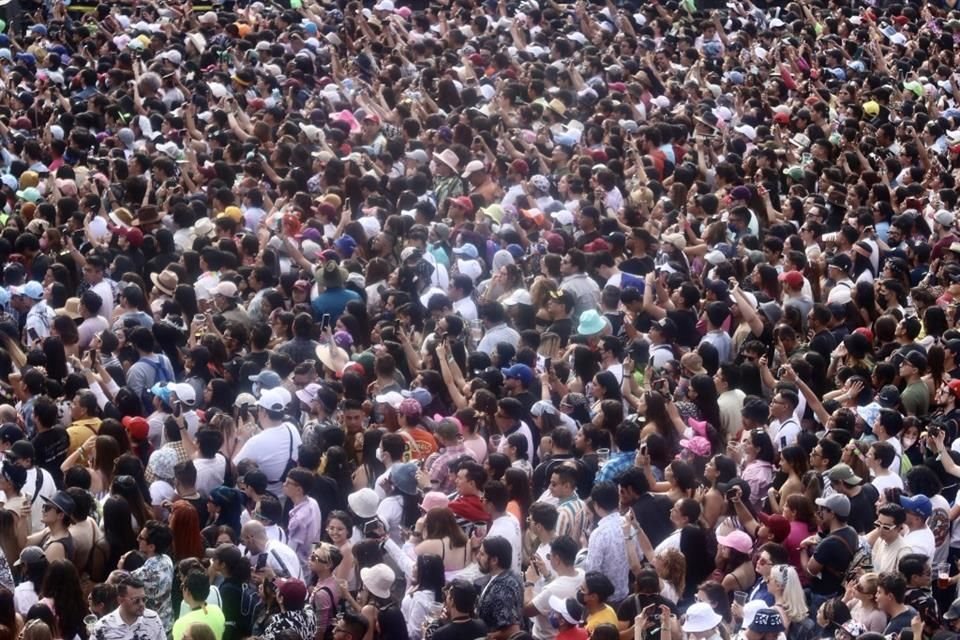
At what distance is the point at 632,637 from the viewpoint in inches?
348

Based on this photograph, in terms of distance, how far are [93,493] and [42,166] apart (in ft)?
23.8

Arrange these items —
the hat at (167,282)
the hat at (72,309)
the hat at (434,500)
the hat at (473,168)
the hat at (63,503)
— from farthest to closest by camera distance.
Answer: the hat at (473,168)
the hat at (167,282)
the hat at (72,309)
the hat at (434,500)
the hat at (63,503)

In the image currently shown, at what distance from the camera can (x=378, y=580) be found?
8.96 metres

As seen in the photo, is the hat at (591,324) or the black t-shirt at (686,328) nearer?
the hat at (591,324)

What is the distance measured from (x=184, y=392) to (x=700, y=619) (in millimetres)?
4299

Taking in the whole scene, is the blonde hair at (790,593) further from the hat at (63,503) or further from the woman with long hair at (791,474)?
the hat at (63,503)

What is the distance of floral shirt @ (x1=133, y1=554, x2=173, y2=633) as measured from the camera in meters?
9.18

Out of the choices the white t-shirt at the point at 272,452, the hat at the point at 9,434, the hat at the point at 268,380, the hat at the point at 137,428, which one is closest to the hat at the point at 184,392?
the hat at the point at 137,428

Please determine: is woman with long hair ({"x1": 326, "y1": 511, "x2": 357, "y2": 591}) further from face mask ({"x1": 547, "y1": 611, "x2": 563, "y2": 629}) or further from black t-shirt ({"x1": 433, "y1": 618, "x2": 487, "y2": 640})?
face mask ({"x1": 547, "y1": 611, "x2": 563, "y2": 629})

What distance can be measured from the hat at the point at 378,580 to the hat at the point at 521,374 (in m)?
2.84

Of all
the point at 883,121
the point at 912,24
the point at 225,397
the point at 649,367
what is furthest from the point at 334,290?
the point at 912,24

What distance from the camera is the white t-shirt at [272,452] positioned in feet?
35.2

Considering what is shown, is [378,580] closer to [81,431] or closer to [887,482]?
[81,431]

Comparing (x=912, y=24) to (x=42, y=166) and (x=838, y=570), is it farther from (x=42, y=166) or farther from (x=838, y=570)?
(x=838, y=570)
